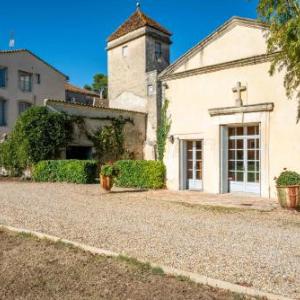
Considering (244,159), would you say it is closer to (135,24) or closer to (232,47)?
(232,47)

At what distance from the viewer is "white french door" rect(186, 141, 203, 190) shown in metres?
13.4

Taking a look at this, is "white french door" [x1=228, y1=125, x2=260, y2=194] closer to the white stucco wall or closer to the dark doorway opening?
the white stucco wall

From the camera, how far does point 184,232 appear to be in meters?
6.52

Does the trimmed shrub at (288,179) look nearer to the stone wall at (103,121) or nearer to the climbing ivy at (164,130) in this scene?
the climbing ivy at (164,130)

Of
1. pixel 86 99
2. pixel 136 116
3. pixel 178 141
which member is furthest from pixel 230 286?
pixel 86 99

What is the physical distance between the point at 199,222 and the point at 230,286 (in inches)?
144

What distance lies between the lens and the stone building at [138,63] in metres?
23.7

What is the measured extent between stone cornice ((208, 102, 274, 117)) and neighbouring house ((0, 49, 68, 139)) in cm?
2007

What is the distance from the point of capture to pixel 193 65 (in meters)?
13.3

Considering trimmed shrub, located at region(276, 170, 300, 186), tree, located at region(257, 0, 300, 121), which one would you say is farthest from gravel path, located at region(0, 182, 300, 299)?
tree, located at region(257, 0, 300, 121)

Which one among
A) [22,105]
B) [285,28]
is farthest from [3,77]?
[285,28]

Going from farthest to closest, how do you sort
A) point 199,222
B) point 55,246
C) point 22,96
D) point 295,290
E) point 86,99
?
point 86,99, point 22,96, point 199,222, point 55,246, point 295,290

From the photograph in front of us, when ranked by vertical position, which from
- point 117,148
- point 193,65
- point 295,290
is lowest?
point 295,290

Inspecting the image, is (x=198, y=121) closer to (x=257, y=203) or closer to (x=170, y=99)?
(x=170, y=99)
